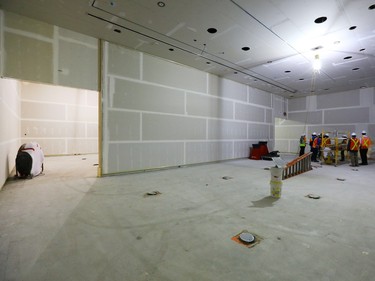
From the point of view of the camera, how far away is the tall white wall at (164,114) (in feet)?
17.0

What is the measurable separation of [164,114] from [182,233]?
4515 mm

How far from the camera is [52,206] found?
2.97 metres

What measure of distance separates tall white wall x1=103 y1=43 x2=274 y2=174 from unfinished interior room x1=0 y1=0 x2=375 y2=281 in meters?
0.04

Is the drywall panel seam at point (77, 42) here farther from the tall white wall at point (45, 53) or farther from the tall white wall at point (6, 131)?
the tall white wall at point (6, 131)

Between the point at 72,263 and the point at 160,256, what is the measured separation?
756 millimetres

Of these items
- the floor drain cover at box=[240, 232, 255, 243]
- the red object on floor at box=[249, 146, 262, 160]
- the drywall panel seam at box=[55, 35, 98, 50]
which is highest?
the drywall panel seam at box=[55, 35, 98, 50]

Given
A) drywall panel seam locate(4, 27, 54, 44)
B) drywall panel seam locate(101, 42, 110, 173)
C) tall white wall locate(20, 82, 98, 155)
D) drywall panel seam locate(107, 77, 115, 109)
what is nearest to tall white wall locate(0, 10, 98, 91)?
drywall panel seam locate(4, 27, 54, 44)

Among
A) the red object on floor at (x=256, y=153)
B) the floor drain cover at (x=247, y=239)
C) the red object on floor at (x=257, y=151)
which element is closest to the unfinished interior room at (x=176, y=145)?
the floor drain cover at (x=247, y=239)

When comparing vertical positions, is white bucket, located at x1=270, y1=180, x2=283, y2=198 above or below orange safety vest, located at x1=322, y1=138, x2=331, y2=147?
below

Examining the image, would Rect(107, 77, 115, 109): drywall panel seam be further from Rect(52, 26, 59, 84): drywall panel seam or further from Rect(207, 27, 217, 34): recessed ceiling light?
Rect(207, 27, 217, 34): recessed ceiling light

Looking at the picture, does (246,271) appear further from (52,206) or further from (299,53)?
(299,53)

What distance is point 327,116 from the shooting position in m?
10.9

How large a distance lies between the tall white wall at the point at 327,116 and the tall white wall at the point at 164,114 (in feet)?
16.5

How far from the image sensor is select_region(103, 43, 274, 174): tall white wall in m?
5.19
